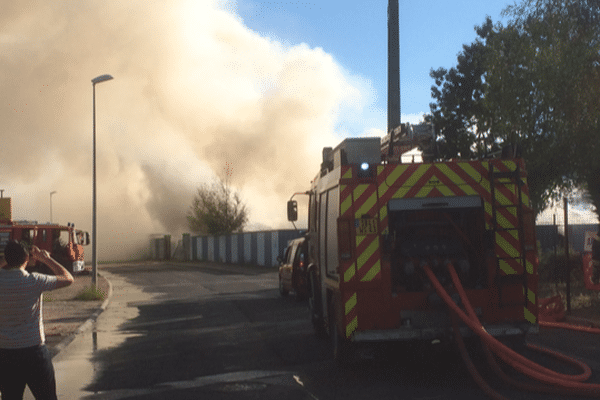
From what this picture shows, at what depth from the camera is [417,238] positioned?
8016mm

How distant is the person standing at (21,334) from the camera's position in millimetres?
4801

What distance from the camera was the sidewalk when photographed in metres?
11.8

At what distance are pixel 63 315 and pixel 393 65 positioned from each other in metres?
9.70

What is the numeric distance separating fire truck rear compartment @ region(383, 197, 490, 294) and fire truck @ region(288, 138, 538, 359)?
0.01 meters

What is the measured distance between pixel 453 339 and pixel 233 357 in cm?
333

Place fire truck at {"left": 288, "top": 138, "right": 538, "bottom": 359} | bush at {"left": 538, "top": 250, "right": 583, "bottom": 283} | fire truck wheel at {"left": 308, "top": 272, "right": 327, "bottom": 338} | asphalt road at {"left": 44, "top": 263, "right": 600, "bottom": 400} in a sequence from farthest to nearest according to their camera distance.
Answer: bush at {"left": 538, "top": 250, "right": 583, "bottom": 283}
fire truck wheel at {"left": 308, "top": 272, "right": 327, "bottom": 338}
fire truck at {"left": 288, "top": 138, "right": 538, "bottom": 359}
asphalt road at {"left": 44, "top": 263, "right": 600, "bottom": 400}

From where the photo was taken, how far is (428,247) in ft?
25.8

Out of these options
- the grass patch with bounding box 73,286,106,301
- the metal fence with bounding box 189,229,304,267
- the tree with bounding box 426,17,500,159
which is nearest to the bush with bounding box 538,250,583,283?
the grass patch with bounding box 73,286,106,301

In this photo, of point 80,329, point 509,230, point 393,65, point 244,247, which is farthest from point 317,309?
point 244,247

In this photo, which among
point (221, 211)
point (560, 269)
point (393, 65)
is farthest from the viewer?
point (221, 211)

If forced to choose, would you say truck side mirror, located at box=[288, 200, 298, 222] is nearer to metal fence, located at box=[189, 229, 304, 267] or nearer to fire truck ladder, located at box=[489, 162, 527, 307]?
fire truck ladder, located at box=[489, 162, 527, 307]

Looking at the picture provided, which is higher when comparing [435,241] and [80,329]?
[435,241]

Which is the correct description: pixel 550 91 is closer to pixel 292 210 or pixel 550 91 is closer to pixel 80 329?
pixel 292 210

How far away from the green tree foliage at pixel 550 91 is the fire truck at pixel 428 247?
17.5ft
